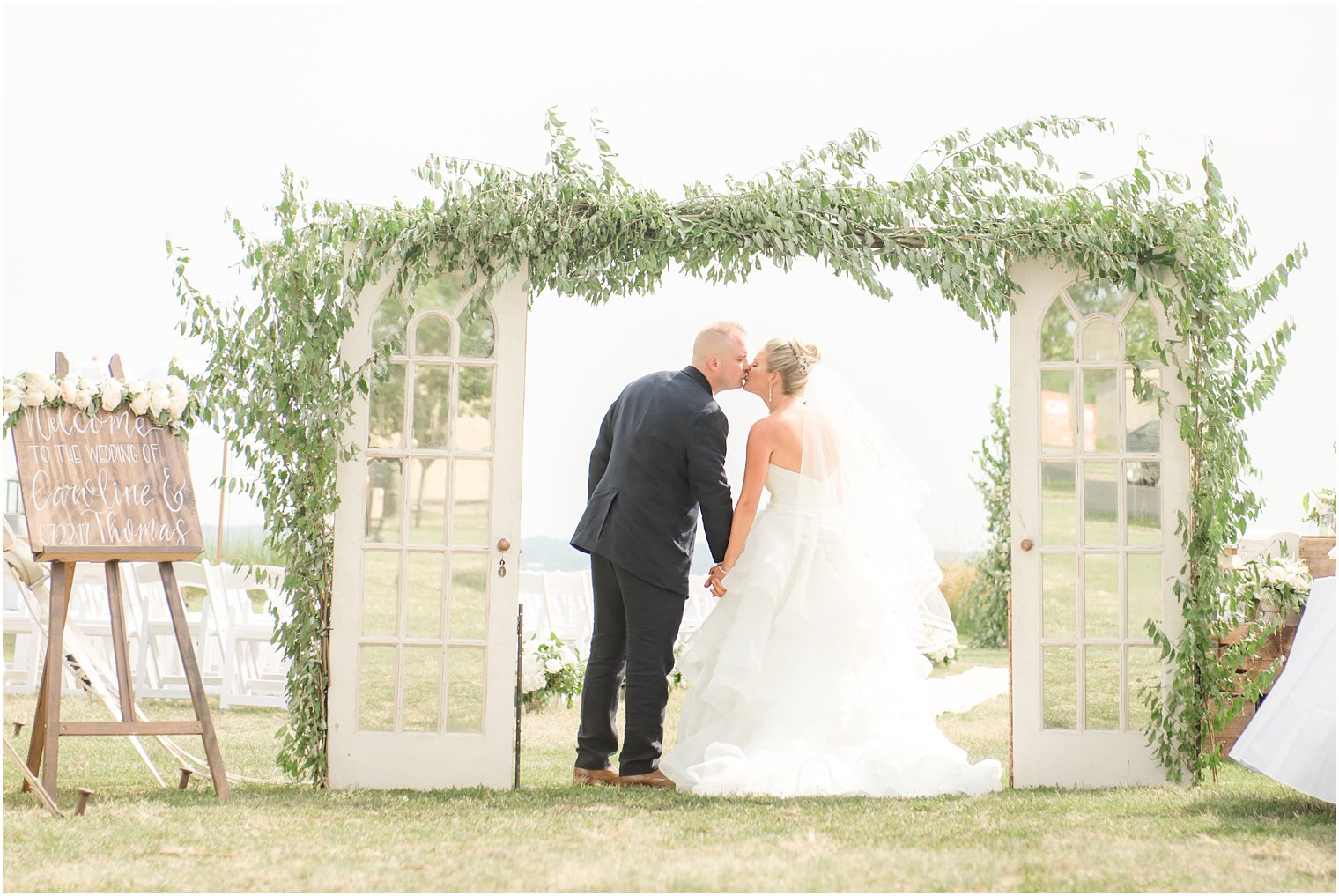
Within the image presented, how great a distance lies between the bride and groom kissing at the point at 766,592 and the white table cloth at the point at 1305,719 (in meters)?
1.01

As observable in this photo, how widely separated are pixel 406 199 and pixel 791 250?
60.4 inches

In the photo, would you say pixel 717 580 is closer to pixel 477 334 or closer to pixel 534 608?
pixel 477 334

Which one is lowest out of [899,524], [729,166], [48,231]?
[899,524]

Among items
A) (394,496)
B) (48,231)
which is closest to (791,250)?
(394,496)

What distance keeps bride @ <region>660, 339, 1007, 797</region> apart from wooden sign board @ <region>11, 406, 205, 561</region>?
2010 mm

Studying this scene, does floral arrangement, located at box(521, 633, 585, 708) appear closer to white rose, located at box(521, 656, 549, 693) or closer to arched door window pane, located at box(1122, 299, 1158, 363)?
white rose, located at box(521, 656, 549, 693)

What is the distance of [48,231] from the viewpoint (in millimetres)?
14398

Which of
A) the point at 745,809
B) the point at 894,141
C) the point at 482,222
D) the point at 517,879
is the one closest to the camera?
the point at 517,879

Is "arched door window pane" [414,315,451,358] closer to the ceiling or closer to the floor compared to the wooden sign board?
closer to the ceiling

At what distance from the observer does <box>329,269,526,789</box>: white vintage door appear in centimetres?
484

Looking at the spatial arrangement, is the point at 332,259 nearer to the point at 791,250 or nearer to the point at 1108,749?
the point at 791,250

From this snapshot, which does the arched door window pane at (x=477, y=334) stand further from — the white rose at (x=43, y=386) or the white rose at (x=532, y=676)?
the white rose at (x=532, y=676)

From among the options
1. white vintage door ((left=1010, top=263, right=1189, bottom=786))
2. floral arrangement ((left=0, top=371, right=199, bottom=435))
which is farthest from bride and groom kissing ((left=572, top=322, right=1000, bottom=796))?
floral arrangement ((left=0, top=371, right=199, bottom=435))

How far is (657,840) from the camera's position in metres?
3.79
